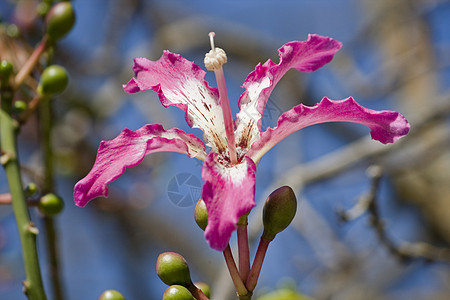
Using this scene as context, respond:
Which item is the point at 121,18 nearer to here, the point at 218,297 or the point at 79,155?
the point at 79,155

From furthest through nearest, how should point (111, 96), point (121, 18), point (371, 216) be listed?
1. point (121, 18)
2. point (111, 96)
3. point (371, 216)

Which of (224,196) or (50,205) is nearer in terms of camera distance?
(224,196)

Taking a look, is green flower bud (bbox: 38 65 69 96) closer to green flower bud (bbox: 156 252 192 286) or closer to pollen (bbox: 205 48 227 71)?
pollen (bbox: 205 48 227 71)

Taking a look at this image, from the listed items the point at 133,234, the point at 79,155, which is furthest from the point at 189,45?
the point at 133,234

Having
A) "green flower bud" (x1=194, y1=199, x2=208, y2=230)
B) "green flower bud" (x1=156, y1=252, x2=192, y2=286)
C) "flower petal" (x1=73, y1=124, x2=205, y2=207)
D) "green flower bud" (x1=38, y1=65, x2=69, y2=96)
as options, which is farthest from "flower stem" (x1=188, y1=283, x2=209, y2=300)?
"green flower bud" (x1=38, y1=65, x2=69, y2=96)

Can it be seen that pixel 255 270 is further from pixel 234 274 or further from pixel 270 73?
pixel 270 73

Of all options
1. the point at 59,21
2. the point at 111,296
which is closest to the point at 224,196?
the point at 111,296
